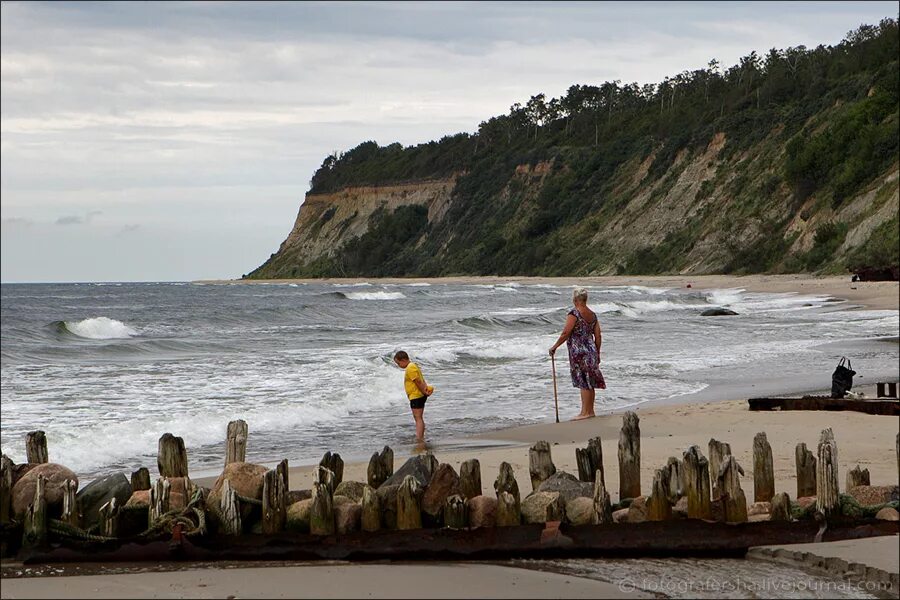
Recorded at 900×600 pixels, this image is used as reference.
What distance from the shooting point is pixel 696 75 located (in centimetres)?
10225

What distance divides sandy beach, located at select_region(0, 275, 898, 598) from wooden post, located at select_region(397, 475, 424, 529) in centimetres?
42

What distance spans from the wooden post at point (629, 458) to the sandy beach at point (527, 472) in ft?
1.48

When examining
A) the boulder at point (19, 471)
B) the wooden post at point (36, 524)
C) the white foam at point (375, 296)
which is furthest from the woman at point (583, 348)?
the white foam at point (375, 296)

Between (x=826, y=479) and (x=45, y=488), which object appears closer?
(x=826, y=479)

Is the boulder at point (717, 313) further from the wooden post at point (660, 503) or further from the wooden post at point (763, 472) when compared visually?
the wooden post at point (660, 503)

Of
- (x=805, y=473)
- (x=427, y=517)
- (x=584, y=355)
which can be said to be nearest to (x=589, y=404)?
(x=584, y=355)

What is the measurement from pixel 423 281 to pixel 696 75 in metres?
33.1

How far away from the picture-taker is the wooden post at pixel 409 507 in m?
6.00

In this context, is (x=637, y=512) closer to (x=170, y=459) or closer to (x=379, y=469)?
(x=379, y=469)

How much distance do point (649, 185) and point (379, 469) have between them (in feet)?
238

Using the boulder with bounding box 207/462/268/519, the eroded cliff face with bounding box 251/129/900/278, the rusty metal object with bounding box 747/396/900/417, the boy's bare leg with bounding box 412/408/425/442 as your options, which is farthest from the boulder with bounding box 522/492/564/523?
the eroded cliff face with bounding box 251/129/900/278

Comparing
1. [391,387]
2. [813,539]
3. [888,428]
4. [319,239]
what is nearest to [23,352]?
[391,387]

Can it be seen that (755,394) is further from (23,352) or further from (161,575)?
(23,352)

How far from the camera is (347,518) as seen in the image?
608 centimetres
